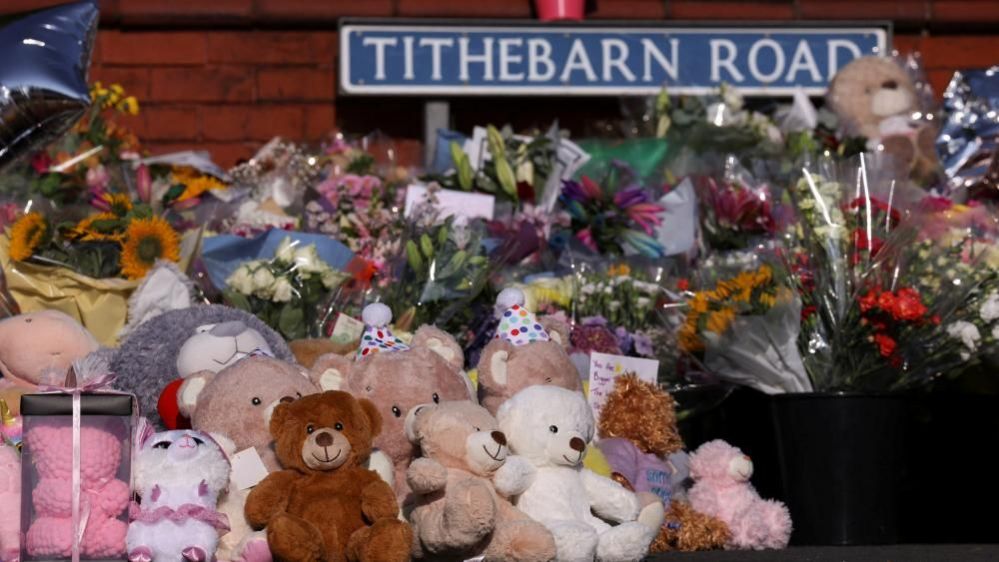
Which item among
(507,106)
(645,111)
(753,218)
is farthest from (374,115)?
(753,218)

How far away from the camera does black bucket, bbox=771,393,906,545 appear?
15.5ft

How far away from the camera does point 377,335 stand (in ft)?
14.3

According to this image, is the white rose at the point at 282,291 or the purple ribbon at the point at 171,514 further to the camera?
the white rose at the point at 282,291

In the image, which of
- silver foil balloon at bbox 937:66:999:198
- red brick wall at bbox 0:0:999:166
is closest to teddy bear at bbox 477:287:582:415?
silver foil balloon at bbox 937:66:999:198

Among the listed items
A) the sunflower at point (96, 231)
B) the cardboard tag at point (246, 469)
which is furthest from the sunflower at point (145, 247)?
the cardboard tag at point (246, 469)

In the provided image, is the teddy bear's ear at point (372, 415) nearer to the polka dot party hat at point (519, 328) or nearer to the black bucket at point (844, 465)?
the polka dot party hat at point (519, 328)

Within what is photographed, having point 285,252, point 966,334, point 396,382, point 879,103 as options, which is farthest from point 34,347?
point 879,103

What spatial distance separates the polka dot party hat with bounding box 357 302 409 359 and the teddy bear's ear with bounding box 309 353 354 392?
49 mm

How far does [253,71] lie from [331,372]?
308cm

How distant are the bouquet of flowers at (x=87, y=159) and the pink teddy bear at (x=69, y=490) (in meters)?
2.33

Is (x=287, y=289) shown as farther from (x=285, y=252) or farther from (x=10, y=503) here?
(x=10, y=503)

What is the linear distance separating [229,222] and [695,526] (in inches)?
77.9

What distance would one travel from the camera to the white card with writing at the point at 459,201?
5.75 metres

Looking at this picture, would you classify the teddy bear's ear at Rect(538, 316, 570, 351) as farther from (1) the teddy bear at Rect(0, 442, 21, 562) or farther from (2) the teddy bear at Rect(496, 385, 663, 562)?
(1) the teddy bear at Rect(0, 442, 21, 562)
